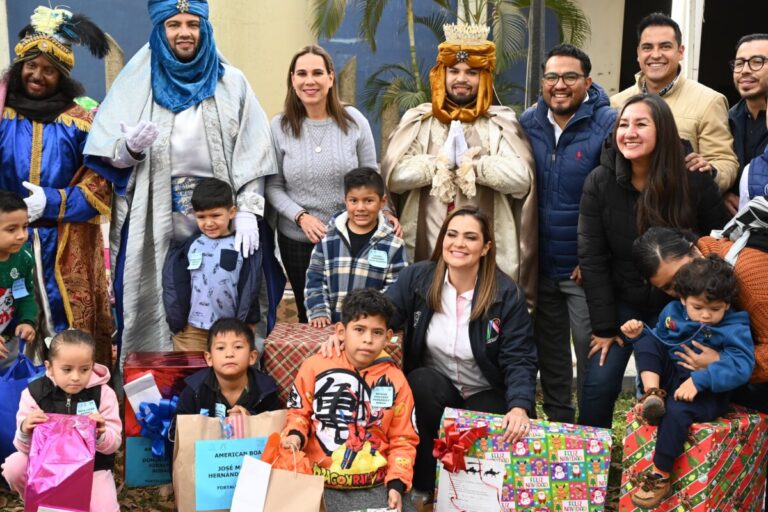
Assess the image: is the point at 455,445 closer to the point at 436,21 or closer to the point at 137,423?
the point at 137,423

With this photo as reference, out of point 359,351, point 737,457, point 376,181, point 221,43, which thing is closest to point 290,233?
point 376,181

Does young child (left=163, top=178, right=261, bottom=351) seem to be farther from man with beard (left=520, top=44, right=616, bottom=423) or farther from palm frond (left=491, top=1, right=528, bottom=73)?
palm frond (left=491, top=1, right=528, bottom=73)

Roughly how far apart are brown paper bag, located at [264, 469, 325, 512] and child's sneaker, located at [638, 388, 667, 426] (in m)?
1.24

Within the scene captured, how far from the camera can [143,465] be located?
4.12m

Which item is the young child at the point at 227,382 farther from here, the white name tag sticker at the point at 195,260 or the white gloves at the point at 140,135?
the white gloves at the point at 140,135

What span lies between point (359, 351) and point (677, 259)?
1.30 m

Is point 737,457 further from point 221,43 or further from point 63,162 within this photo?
point 221,43

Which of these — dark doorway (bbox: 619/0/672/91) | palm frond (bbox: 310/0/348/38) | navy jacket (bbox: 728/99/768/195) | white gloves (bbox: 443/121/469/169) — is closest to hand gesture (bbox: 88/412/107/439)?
white gloves (bbox: 443/121/469/169)

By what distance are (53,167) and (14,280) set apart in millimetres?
599

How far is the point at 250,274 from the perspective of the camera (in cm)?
443

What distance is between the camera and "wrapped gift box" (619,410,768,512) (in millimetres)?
3447

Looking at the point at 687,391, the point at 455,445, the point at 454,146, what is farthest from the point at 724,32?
the point at 455,445

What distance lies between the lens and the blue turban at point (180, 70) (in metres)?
4.52

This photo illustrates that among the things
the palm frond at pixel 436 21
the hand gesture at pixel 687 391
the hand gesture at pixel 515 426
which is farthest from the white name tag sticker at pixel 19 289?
the palm frond at pixel 436 21
